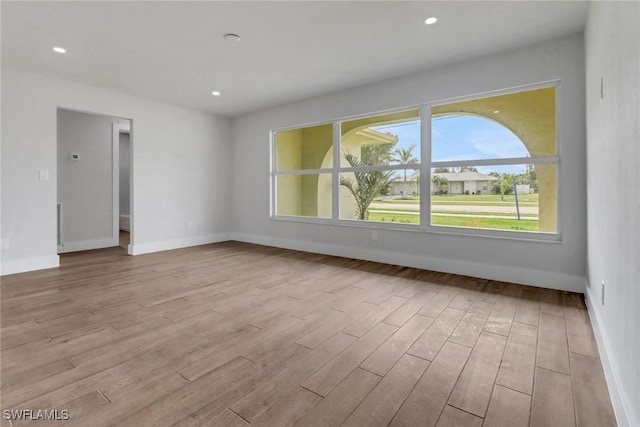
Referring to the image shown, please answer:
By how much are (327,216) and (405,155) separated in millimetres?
1578

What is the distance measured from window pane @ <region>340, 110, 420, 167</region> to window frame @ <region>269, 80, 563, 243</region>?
0.07 meters

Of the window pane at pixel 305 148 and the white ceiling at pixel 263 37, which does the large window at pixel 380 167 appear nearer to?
the window pane at pixel 305 148

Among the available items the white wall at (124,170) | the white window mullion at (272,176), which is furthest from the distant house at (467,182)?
the white wall at (124,170)

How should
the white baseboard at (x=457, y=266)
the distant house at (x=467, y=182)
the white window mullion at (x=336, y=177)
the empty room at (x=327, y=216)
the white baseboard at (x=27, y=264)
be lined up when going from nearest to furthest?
the empty room at (x=327, y=216)
the white baseboard at (x=457, y=266)
the distant house at (x=467, y=182)
the white baseboard at (x=27, y=264)
the white window mullion at (x=336, y=177)

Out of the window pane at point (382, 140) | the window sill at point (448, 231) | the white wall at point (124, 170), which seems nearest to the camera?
the window sill at point (448, 231)

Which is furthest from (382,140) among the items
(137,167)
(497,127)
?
(137,167)

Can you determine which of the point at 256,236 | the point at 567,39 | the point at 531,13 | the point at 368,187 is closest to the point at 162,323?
the point at 368,187

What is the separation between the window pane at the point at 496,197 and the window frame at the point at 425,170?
0.20 feet

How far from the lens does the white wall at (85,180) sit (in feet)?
17.0

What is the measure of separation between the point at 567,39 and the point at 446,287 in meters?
2.73

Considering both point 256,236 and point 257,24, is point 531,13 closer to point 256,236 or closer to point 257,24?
point 257,24

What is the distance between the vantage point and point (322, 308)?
259 cm

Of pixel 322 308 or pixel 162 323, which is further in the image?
pixel 322 308
